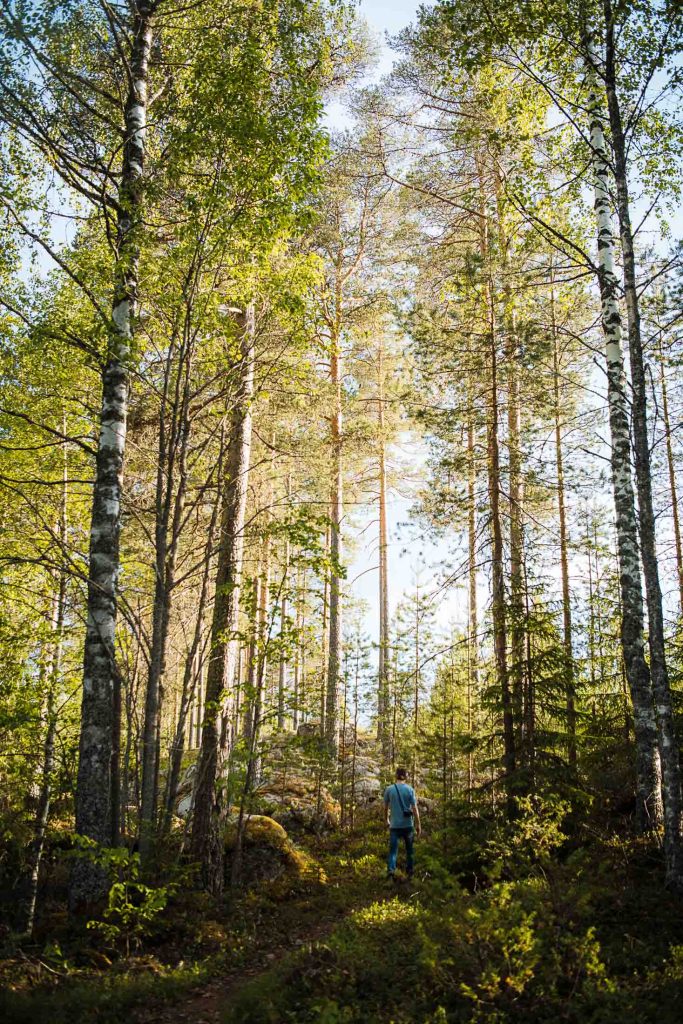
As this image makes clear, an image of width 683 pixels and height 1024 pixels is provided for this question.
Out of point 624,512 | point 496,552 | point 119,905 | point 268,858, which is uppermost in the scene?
point 624,512

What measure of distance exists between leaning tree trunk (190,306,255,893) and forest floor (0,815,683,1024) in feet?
3.41

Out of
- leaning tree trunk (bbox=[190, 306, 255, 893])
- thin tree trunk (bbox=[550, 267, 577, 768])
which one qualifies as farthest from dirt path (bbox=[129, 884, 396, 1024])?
thin tree trunk (bbox=[550, 267, 577, 768])

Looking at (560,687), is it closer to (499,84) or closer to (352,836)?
(352,836)

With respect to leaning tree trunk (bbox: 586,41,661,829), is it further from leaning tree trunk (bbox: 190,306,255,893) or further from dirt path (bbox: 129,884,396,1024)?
leaning tree trunk (bbox: 190,306,255,893)

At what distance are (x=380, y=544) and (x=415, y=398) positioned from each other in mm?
8857

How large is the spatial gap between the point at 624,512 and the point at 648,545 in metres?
1.38

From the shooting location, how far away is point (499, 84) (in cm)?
1159

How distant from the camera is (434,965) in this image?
4.54 metres

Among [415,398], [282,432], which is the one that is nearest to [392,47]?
[415,398]

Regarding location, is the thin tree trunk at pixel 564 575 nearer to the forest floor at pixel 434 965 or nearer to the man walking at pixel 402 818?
the forest floor at pixel 434 965

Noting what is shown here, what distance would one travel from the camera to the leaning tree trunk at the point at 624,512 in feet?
26.4

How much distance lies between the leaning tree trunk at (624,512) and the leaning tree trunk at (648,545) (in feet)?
1.50

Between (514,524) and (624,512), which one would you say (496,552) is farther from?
(624,512)

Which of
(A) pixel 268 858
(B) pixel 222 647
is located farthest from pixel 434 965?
(A) pixel 268 858
